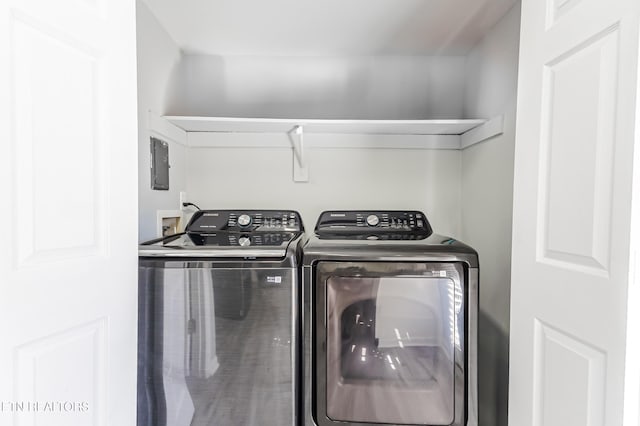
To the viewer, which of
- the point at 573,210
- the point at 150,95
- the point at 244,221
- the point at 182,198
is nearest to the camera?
the point at 573,210

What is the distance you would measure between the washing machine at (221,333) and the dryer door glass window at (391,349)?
0.17 meters

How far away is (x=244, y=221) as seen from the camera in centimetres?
181

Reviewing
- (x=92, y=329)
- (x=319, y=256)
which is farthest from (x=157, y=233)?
(x=319, y=256)

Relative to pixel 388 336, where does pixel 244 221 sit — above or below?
above

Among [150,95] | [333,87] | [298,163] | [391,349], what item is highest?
[333,87]

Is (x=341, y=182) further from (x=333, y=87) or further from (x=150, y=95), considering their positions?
(x=150, y=95)

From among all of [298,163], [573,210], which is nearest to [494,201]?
[573,210]

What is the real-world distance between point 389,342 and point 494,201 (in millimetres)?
903

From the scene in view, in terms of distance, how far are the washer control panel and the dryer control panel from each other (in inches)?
6.2

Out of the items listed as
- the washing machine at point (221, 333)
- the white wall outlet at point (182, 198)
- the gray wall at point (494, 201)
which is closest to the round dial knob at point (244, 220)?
the white wall outlet at point (182, 198)

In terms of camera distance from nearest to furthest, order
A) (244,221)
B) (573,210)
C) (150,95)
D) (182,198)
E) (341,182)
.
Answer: (573,210) → (150,95) → (244,221) → (182,198) → (341,182)

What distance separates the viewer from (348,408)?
1.26 metres

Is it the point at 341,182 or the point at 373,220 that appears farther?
the point at 341,182

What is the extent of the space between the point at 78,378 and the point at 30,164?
1.86 ft
